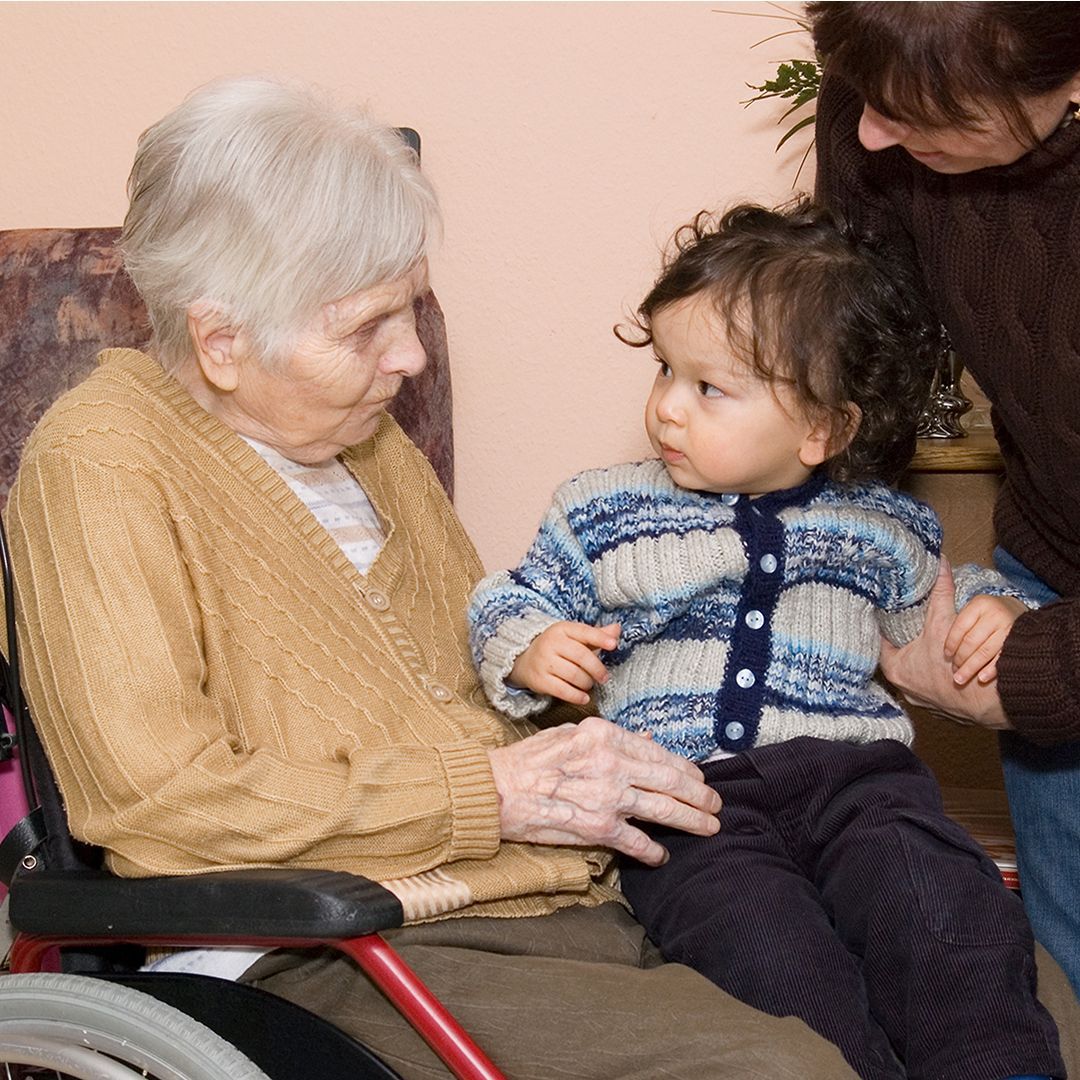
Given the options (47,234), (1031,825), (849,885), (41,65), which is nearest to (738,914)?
(849,885)

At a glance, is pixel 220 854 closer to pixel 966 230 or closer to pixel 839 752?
pixel 839 752

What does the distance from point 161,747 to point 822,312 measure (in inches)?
34.3

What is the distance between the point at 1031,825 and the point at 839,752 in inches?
12.4

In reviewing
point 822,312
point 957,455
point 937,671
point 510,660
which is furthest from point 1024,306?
point 510,660

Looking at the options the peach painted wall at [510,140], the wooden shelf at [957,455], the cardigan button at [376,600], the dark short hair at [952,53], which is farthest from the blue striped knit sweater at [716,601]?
the peach painted wall at [510,140]

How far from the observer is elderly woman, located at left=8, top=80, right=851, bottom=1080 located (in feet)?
4.57

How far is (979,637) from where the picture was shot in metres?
1.67

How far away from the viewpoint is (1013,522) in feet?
5.85

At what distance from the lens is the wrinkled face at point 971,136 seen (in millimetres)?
1376

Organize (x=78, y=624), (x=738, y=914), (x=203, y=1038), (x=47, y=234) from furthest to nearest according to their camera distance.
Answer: (x=47, y=234)
(x=738, y=914)
(x=78, y=624)
(x=203, y=1038)

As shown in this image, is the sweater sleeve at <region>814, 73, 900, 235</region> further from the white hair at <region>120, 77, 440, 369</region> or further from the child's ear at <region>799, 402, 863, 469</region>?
the white hair at <region>120, 77, 440, 369</region>

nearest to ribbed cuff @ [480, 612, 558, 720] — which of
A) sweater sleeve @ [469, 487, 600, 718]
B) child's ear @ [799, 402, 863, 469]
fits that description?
sweater sleeve @ [469, 487, 600, 718]

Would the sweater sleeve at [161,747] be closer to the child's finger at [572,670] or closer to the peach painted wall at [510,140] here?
the child's finger at [572,670]

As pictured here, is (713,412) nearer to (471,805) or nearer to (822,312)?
(822,312)
